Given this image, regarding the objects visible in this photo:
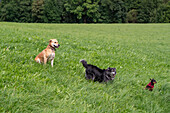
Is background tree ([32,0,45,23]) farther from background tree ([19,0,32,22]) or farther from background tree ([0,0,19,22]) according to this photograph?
background tree ([0,0,19,22])

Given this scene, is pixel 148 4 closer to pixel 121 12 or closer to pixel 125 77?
pixel 121 12

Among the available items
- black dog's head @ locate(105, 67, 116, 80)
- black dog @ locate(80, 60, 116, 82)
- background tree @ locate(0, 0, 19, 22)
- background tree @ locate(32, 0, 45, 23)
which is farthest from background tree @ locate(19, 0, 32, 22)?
black dog's head @ locate(105, 67, 116, 80)

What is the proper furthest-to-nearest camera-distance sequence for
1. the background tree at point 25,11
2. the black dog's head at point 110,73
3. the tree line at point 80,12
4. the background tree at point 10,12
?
the background tree at point 25,11 < the background tree at point 10,12 < the tree line at point 80,12 < the black dog's head at point 110,73

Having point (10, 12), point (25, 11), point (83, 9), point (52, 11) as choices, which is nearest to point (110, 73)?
point (83, 9)

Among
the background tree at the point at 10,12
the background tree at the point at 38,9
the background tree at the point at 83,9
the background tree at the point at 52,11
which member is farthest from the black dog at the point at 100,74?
the background tree at the point at 10,12

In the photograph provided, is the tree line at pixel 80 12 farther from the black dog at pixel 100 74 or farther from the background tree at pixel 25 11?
the black dog at pixel 100 74

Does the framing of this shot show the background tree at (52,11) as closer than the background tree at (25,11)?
Yes

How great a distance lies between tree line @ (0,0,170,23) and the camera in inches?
2980

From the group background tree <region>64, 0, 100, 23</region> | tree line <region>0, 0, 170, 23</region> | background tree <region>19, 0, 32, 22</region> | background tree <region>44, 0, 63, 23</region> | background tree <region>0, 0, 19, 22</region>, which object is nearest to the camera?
background tree <region>64, 0, 100, 23</region>

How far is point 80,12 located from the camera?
74.3m

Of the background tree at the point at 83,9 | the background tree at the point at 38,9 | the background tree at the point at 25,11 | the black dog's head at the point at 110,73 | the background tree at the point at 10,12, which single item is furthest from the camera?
the background tree at the point at 25,11

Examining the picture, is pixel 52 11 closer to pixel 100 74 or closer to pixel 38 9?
pixel 38 9

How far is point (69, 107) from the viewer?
3.64 meters

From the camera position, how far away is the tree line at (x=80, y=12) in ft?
248
